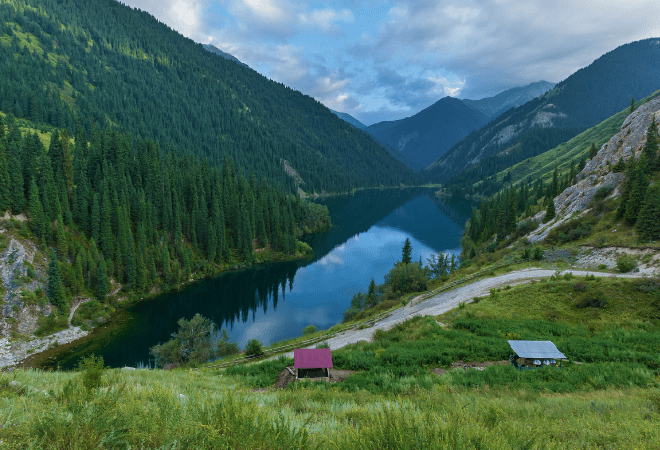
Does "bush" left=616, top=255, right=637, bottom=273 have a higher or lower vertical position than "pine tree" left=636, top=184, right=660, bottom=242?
lower

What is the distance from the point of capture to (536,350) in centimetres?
1820

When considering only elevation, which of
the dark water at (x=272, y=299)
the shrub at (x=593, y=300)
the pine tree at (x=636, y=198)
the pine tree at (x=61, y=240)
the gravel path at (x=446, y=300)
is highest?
the pine tree at (x=61, y=240)

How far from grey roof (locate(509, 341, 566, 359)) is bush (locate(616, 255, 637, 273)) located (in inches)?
810

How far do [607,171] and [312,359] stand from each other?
66.6 meters

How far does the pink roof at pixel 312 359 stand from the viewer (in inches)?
795

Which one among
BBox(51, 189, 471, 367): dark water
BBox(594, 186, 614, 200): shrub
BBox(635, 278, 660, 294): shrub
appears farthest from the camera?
BBox(594, 186, 614, 200): shrub

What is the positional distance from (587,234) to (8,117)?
461ft

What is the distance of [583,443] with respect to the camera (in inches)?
236

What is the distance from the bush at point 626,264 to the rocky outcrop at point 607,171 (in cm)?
1840

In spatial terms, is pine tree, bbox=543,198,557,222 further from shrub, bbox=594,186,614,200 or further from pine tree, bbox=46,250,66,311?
pine tree, bbox=46,250,66,311

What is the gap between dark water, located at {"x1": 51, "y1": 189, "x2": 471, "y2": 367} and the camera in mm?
46938

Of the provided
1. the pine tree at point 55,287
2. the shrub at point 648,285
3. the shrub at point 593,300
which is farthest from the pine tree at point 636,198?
the pine tree at point 55,287

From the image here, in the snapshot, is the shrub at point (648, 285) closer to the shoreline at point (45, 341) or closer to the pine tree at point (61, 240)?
the shoreline at point (45, 341)

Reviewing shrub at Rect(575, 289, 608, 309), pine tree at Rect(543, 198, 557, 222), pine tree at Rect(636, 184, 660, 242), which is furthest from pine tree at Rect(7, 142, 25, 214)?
pine tree at Rect(543, 198, 557, 222)
